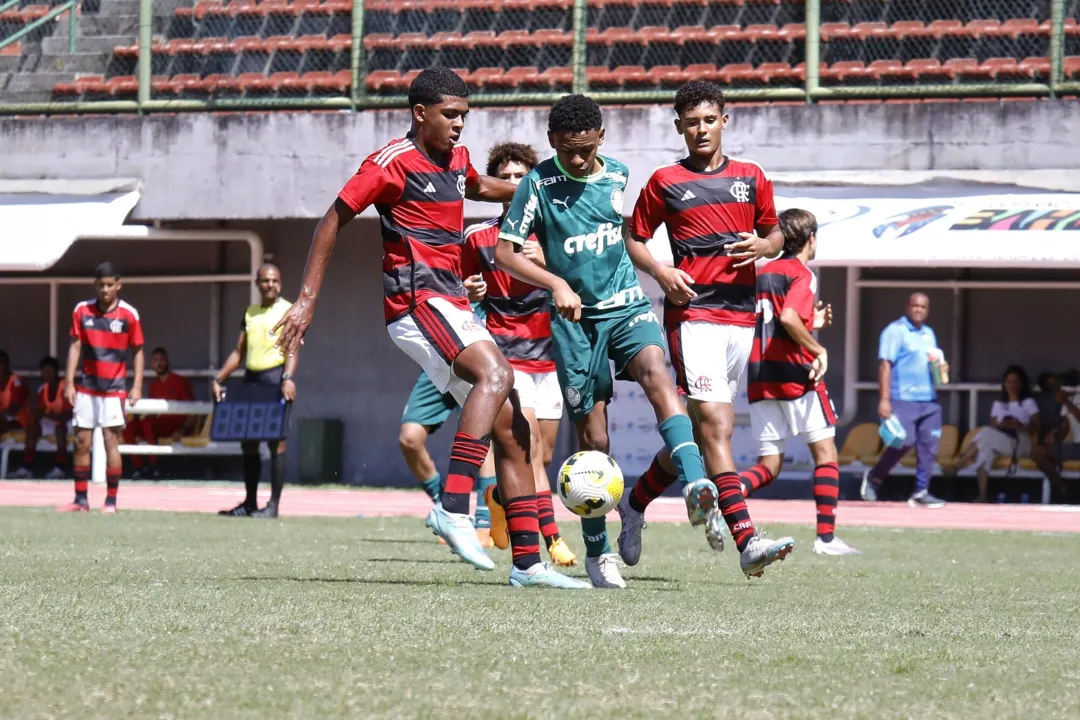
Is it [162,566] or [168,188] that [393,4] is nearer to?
[168,188]

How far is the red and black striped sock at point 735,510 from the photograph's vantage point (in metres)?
7.52

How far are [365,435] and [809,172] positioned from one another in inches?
255

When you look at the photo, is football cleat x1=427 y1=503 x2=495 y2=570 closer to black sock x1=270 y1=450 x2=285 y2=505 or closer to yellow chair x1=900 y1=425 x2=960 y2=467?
black sock x1=270 y1=450 x2=285 y2=505

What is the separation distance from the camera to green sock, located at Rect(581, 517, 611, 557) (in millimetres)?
7715

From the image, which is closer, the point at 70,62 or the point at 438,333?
the point at 438,333

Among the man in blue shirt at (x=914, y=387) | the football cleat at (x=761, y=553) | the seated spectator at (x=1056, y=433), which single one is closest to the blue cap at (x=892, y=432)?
the man in blue shirt at (x=914, y=387)

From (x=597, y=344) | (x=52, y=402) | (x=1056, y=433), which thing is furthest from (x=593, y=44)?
(x=597, y=344)

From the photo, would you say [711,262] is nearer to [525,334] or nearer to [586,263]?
[586,263]

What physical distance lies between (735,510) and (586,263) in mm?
1231

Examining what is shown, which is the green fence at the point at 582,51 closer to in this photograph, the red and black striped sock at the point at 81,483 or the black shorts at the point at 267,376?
the black shorts at the point at 267,376

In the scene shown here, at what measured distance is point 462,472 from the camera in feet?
24.0

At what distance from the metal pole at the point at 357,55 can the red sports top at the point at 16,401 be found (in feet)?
19.9

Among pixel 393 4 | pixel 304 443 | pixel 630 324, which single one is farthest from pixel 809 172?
pixel 630 324

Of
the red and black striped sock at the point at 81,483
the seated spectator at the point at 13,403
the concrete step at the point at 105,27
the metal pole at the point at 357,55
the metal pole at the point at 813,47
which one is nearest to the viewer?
the red and black striped sock at the point at 81,483
